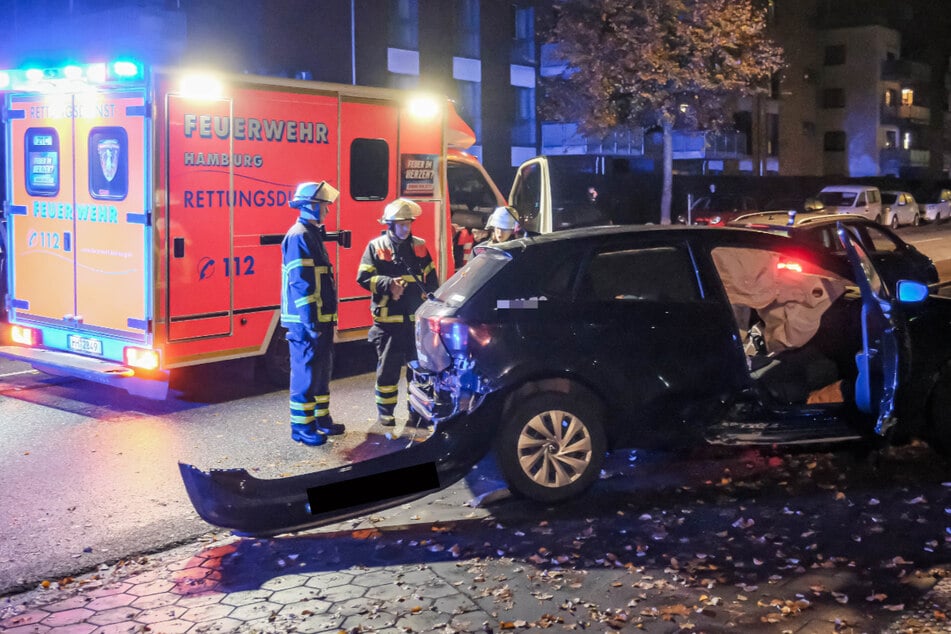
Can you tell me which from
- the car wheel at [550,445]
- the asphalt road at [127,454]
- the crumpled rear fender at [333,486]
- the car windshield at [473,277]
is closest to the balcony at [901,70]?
the asphalt road at [127,454]

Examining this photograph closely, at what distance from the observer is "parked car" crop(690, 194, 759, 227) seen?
2977 cm

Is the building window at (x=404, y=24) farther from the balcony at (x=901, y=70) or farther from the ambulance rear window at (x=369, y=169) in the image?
the balcony at (x=901, y=70)

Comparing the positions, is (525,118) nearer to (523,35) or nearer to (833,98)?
(523,35)

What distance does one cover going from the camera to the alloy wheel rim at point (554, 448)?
6207mm

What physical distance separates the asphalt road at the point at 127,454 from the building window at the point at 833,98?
53.4m

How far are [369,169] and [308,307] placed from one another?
281 centimetres

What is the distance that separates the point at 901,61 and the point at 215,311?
59684 mm

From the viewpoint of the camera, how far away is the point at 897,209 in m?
36.7

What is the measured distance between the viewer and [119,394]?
9734 millimetres

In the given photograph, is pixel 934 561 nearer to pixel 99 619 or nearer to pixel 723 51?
pixel 99 619

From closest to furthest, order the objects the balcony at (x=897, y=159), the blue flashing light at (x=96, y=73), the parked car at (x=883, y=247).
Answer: the blue flashing light at (x=96, y=73)
the parked car at (x=883, y=247)
the balcony at (x=897, y=159)

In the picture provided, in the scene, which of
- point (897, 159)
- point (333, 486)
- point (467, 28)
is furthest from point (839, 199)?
point (333, 486)

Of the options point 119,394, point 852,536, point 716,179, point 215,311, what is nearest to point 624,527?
point 852,536

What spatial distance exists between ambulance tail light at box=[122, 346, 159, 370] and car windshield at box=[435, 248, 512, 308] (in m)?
2.87
